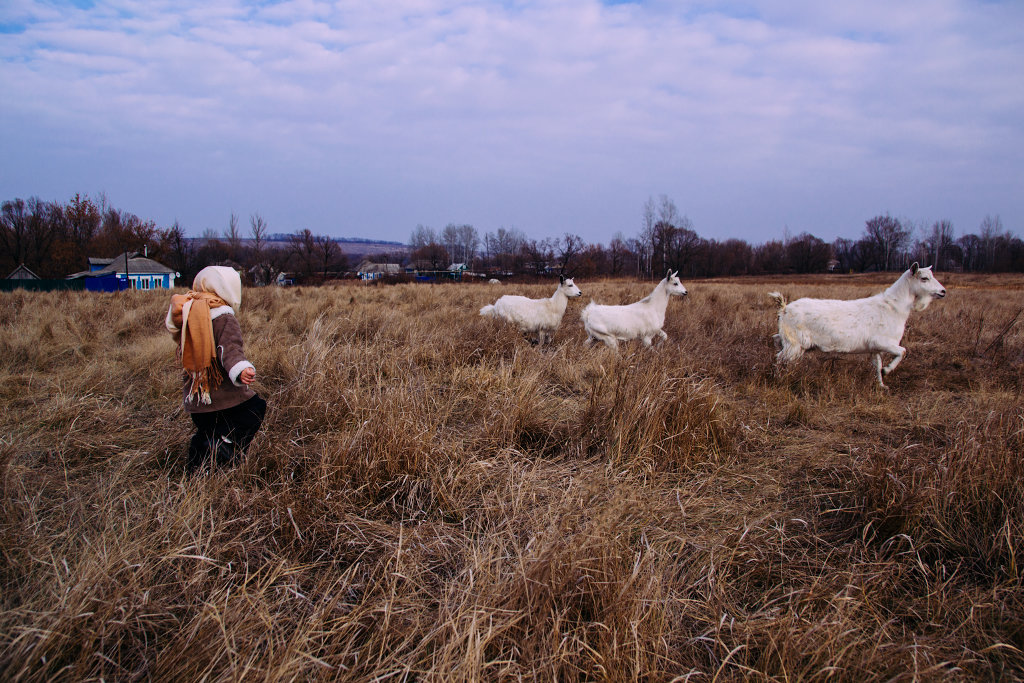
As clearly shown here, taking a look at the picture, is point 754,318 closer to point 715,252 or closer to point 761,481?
point 761,481

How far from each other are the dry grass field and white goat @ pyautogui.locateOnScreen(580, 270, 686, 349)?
8.63 ft

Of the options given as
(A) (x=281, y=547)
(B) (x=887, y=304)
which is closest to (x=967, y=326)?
(B) (x=887, y=304)

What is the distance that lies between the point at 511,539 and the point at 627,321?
218 inches

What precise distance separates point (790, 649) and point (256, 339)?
7.44 m

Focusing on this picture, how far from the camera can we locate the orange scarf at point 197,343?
2.98 metres

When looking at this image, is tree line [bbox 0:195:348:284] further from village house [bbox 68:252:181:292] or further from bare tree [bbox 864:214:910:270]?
bare tree [bbox 864:214:910:270]

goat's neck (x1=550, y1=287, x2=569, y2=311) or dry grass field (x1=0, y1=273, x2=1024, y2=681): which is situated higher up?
goat's neck (x1=550, y1=287, x2=569, y2=311)

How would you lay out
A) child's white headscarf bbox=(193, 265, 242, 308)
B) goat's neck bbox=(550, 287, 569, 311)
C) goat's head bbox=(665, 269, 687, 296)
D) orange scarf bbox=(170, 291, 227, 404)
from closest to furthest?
1. orange scarf bbox=(170, 291, 227, 404)
2. child's white headscarf bbox=(193, 265, 242, 308)
3. goat's head bbox=(665, 269, 687, 296)
4. goat's neck bbox=(550, 287, 569, 311)

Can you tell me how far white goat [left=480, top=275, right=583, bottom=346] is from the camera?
823 cm

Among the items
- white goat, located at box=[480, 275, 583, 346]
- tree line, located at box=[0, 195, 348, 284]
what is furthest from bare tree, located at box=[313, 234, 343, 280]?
white goat, located at box=[480, 275, 583, 346]

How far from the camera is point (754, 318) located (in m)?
11.9

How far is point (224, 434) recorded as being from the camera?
10.4 feet

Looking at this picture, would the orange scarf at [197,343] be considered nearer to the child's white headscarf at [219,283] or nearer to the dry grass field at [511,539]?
the child's white headscarf at [219,283]

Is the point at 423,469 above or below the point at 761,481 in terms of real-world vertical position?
above
